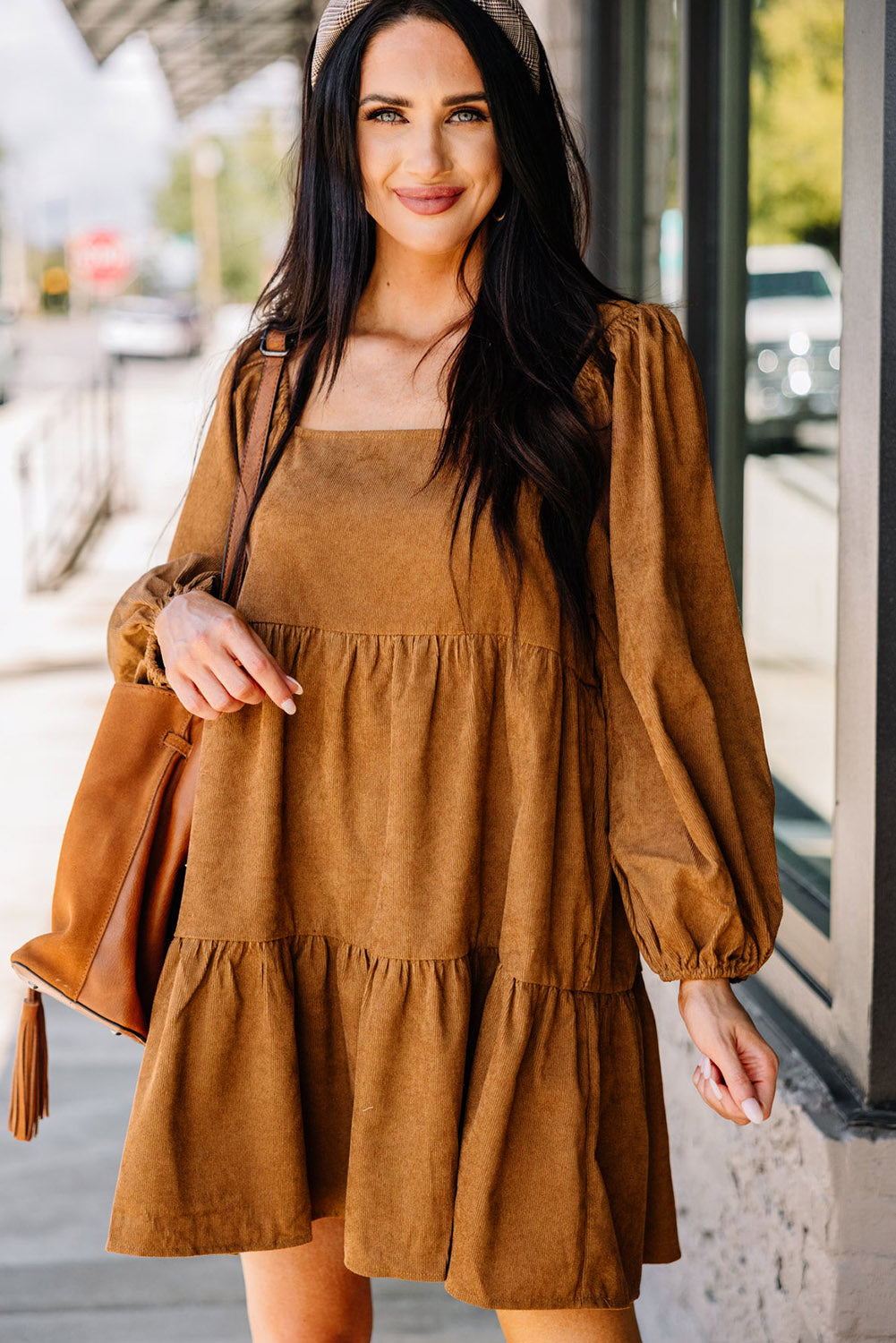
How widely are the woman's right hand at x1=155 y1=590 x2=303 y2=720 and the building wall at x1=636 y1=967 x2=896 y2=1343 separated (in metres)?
0.89

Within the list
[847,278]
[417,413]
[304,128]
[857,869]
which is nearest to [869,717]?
[857,869]

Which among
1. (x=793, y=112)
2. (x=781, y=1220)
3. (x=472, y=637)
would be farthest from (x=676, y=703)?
(x=793, y=112)

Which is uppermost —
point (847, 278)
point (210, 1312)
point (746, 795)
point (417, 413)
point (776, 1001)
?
point (847, 278)

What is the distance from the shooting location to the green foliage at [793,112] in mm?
3201

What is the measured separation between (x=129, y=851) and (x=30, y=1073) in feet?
1.11

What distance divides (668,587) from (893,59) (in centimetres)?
68

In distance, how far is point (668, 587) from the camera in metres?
1.56

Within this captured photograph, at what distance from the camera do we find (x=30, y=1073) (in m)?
1.88

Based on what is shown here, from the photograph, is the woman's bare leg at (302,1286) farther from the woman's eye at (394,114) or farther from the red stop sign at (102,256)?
the red stop sign at (102,256)

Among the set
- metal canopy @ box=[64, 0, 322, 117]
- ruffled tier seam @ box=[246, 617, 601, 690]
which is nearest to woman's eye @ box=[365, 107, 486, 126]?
ruffled tier seam @ box=[246, 617, 601, 690]

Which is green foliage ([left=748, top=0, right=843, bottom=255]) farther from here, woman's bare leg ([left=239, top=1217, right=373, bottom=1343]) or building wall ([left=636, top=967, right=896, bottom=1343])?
woman's bare leg ([left=239, top=1217, right=373, bottom=1343])

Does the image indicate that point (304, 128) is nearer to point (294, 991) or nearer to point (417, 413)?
point (417, 413)

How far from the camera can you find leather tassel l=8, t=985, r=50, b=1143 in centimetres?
187

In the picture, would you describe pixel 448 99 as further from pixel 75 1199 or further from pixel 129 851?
pixel 75 1199
